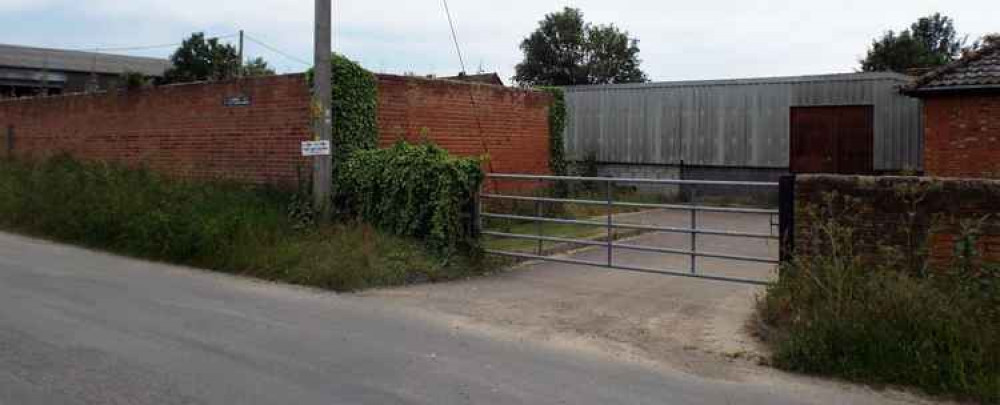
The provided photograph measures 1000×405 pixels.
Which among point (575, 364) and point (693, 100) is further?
point (693, 100)

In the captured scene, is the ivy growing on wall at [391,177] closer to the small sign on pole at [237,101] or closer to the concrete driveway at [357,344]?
the concrete driveway at [357,344]

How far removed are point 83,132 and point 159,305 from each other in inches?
471

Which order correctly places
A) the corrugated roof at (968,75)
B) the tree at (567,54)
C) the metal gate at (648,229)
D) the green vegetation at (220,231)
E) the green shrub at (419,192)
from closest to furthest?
1. the metal gate at (648,229)
2. the green vegetation at (220,231)
3. the green shrub at (419,192)
4. the corrugated roof at (968,75)
5. the tree at (567,54)

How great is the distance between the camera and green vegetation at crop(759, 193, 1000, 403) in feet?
20.3

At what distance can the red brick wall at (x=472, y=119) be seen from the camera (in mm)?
14727

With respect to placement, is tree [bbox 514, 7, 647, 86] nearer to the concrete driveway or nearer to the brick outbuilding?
the brick outbuilding

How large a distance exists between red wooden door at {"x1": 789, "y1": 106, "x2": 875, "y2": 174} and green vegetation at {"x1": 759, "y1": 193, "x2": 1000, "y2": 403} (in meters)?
15.3

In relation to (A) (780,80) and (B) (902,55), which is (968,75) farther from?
(B) (902,55)

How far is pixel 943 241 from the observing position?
735 cm

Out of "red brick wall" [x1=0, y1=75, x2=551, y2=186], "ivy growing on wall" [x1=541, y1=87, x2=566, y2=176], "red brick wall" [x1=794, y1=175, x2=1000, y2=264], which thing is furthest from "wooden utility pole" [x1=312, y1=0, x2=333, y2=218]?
"ivy growing on wall" [x1=541, y1=87, x2=566, y2=176]

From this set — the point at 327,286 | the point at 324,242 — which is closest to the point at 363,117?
the point at 324,242

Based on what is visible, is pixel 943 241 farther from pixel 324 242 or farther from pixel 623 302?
pixel 324 242

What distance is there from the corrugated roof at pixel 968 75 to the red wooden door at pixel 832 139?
17.0ft

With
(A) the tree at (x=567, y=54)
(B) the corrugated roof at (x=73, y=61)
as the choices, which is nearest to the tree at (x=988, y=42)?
(B) the corrugated roof at (x=73, y=61)
